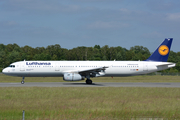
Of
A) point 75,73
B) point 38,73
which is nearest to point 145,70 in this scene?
point 75,73

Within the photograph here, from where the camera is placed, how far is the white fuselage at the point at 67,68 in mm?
35062

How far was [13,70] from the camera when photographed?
34.9 m

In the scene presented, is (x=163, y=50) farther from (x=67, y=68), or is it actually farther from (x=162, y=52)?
(x=67, y=68)

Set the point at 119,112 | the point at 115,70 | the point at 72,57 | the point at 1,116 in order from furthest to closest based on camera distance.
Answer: the point at 72,57 < the point at 115,70 < the point at 119,112 < the point at 1,116

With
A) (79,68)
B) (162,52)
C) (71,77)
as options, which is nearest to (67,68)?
(79,68)

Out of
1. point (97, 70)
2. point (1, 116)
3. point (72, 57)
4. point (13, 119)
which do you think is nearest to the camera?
point (13, 119)

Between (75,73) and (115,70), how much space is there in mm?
6976

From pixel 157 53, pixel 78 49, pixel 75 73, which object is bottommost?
pixel 75 73

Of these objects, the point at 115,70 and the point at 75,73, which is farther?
the point at 115,70

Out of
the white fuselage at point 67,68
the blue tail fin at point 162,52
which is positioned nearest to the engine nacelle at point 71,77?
the white fuselage at point 67,68

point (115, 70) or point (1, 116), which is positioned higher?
point (115, 70)

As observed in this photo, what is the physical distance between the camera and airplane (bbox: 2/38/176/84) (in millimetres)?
34625

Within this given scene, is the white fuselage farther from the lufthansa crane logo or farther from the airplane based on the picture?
the lufthansa crane logo

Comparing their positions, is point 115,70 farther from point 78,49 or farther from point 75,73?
point 78,49
